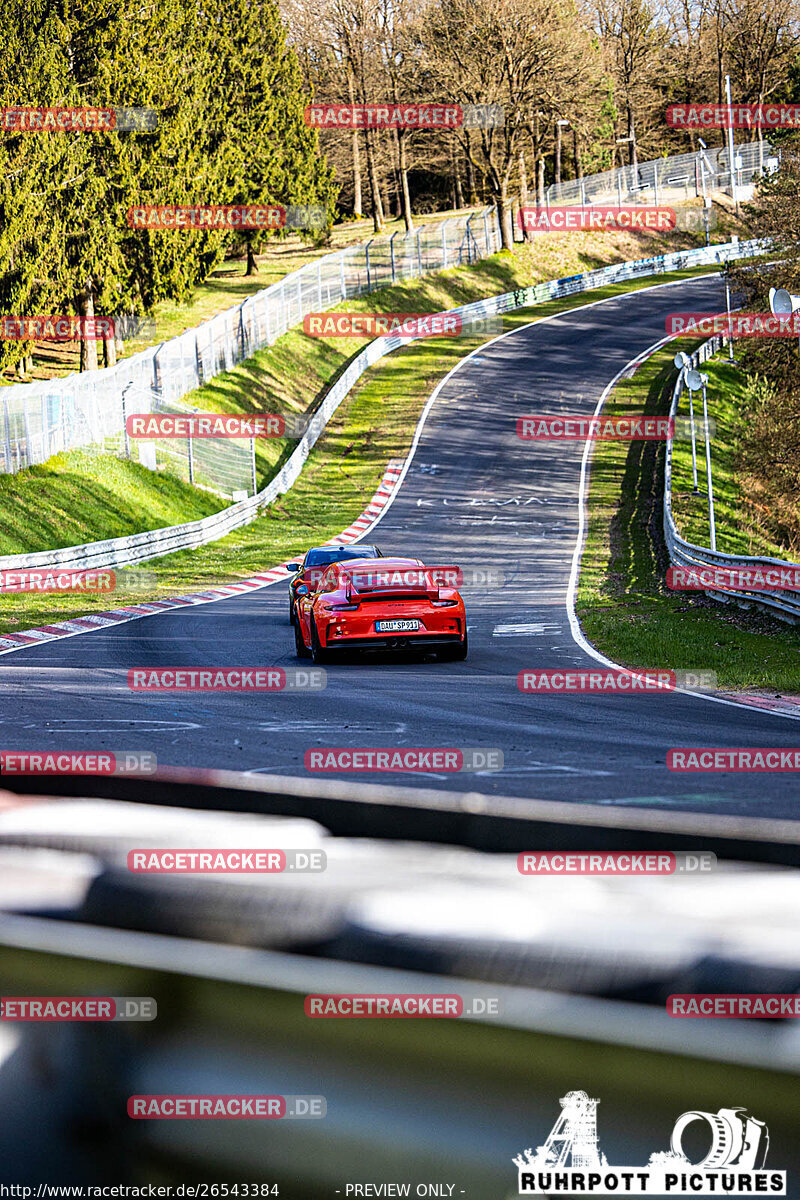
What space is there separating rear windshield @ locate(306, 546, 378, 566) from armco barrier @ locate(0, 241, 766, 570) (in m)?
7.96

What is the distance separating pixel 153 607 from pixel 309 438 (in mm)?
24650

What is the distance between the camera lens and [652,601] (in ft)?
76.8

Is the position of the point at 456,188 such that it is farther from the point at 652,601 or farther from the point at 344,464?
the point at 652,601

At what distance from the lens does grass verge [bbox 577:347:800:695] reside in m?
16.5

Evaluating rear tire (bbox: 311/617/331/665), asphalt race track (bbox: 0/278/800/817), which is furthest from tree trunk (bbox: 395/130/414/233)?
rear tire (bbox: 311/617/331/665)

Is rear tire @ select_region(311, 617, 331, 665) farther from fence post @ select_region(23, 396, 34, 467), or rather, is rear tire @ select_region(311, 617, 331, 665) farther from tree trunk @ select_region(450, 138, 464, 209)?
tree trunk @ select_region(450, 138, 464, 209)

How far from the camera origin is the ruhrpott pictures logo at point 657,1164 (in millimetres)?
1862

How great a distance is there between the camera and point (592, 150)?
114750 mm

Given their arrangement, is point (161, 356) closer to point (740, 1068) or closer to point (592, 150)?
point (740, 1068)

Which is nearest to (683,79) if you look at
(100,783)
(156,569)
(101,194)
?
(101,194)

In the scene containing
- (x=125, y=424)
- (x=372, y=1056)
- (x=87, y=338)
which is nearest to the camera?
(x=372, y=1056)

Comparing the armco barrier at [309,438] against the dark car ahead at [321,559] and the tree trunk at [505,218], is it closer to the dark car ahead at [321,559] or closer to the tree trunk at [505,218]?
the tree trunk at [505,218]

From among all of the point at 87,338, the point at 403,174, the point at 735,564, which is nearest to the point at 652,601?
the point at 735,564

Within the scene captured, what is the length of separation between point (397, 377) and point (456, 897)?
5556 centimetres
